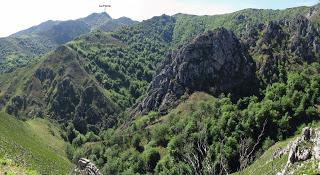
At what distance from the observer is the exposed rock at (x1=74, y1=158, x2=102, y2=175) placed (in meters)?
24.9

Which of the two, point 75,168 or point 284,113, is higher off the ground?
point 75,168

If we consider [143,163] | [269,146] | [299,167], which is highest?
[299,167]

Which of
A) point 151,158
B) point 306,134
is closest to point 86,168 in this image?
point 306,134

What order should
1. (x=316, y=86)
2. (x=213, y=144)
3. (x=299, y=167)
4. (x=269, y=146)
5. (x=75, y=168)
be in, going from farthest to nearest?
(x=316, y=86) < (x=213, y=144) < (x=269, y=146) < (x=299, y=167) < (x=75, y=168)

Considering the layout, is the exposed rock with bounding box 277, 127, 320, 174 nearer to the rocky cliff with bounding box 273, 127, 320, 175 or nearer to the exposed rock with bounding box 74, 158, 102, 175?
the rocky cliff with bounding box 273, 127, 320, 175

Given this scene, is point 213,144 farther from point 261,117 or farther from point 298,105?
point 298,105

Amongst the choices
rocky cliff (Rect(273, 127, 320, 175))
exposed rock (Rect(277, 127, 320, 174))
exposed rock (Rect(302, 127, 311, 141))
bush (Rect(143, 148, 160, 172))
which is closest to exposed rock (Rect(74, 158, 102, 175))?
rocky cliff (Rect(273, 127, 320, 175))

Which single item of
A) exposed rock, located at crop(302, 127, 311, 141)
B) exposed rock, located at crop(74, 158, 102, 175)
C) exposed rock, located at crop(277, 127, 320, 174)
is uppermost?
exposed rock, located at crop(74, 158, 102, 175)

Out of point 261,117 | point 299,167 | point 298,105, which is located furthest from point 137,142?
point 299,167

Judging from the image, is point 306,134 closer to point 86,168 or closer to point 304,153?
point 304,153

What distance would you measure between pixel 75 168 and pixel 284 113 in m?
156

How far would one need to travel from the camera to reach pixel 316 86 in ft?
636

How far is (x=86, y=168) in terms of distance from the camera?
25.1 metres

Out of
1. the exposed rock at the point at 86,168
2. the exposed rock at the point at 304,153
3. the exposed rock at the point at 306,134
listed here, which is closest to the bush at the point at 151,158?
the exposed rock at the point at 306,134
